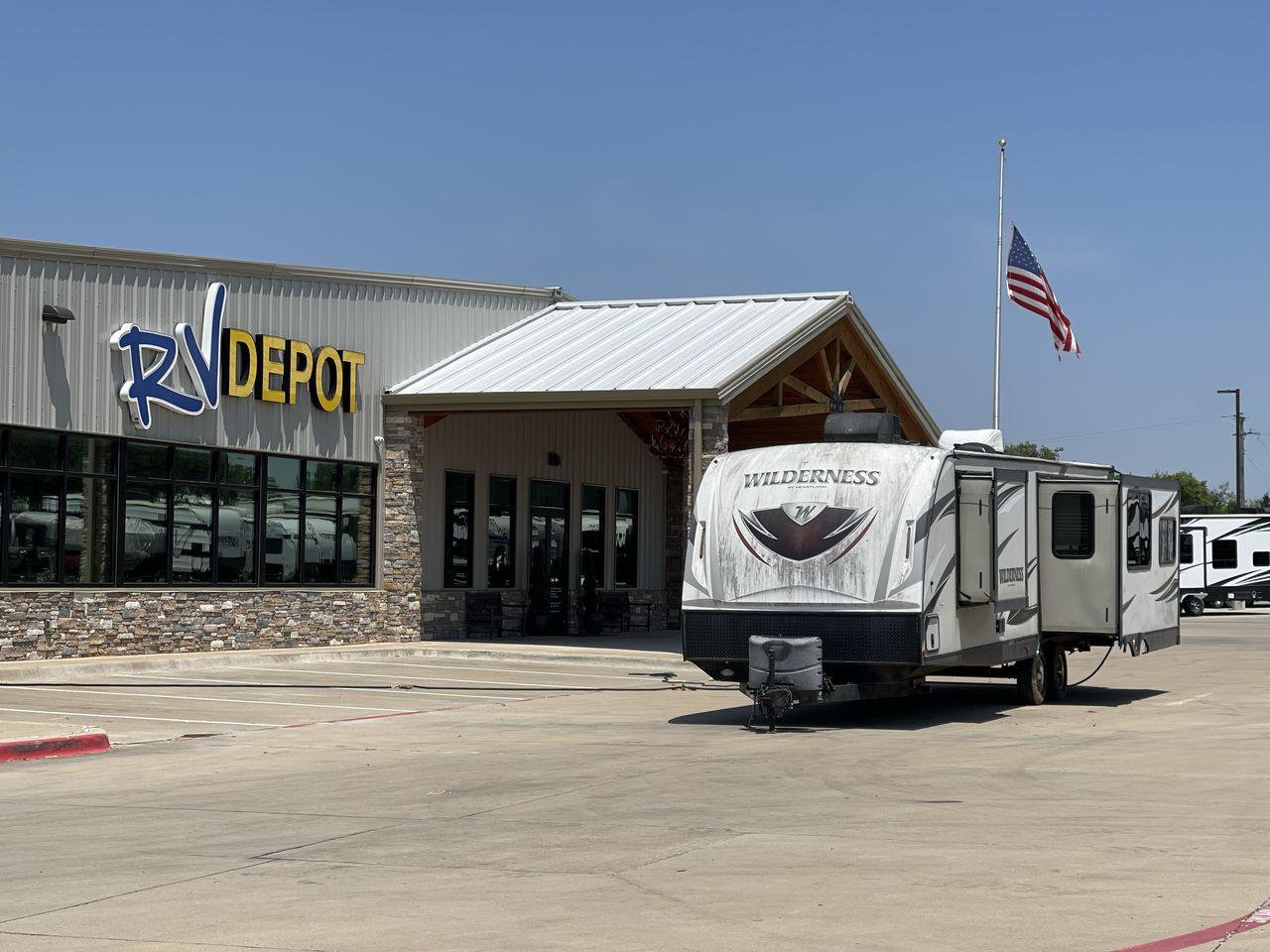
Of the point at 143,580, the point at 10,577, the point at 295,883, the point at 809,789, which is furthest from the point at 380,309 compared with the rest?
the point at 295,883

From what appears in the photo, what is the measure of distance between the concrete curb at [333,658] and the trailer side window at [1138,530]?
22.1ft

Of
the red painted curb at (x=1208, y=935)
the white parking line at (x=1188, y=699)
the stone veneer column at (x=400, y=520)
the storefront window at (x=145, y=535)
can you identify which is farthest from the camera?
the stone veneer column at (x=400, y=520)

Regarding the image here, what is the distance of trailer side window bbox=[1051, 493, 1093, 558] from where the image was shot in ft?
63.8

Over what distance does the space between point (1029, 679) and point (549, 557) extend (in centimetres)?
1530

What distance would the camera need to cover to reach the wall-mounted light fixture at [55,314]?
75.7ft

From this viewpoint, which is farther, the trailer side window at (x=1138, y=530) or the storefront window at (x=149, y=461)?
the storefront window at (x=149, y=461)

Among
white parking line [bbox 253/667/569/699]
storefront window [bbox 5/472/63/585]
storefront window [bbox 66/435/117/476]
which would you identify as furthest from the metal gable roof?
storefront window [bbox 5/472/63/585]

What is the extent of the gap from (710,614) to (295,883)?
28.5ft

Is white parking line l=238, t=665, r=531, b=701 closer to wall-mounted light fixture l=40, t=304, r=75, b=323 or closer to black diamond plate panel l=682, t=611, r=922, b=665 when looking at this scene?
black diamond plate panel l=682, t=611, r=922, b=665

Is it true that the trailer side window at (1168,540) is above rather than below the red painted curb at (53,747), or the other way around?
above

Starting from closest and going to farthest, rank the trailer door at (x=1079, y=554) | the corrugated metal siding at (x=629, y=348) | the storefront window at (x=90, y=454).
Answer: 1. the trailer door at (x=1079, y=554)
2. the storefront window at (x=90, y=454)
3. the corrugated metal siding at (x=629, y=348)

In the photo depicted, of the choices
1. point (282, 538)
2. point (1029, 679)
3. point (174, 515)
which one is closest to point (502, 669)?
point (282, 538)

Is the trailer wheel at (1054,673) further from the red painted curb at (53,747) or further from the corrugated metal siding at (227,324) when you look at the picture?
the corrugated metal siding at (227,324)

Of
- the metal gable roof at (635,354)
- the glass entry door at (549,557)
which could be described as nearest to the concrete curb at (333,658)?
the glass entry door at (549,557)
